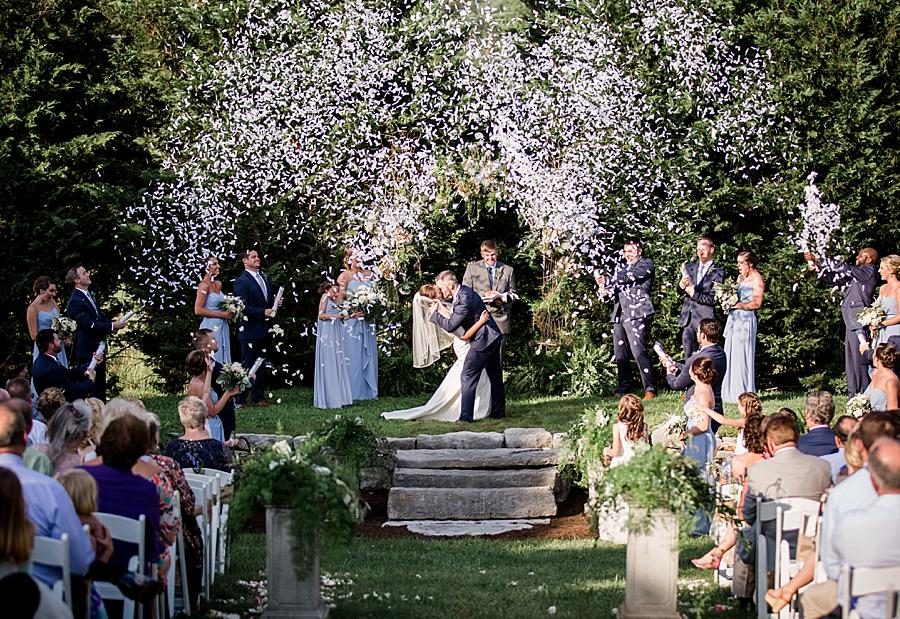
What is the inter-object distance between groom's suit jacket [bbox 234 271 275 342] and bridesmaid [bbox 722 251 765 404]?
5.36 meters

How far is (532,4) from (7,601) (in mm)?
13220

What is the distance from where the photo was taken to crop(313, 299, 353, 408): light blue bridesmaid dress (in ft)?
43.6

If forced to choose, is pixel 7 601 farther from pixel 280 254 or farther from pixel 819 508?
pixel 280 254

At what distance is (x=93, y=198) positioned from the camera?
587 inches

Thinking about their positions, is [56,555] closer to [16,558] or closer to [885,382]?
[16,558]

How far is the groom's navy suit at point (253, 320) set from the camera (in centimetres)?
1341

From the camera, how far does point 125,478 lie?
5449mm

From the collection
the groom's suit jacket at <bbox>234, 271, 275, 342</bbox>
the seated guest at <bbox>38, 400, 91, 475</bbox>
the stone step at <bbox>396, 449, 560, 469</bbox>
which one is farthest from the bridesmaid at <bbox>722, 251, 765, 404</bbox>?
the seated guest at <bbox>38, 400, 91, 475</bbox>

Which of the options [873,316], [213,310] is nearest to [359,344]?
[213,310]

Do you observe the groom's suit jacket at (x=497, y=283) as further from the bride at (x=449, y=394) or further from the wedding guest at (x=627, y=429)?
the wedding guest at (x=627, y=429)

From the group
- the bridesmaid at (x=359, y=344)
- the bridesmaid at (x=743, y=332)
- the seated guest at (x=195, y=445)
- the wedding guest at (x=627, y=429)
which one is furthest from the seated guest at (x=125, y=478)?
the bridesmaid at (x=743, y=332)

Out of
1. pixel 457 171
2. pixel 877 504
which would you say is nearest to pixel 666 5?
pixel 457 171

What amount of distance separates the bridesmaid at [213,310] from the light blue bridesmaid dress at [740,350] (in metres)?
5.66

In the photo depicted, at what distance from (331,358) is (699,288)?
4.28m
